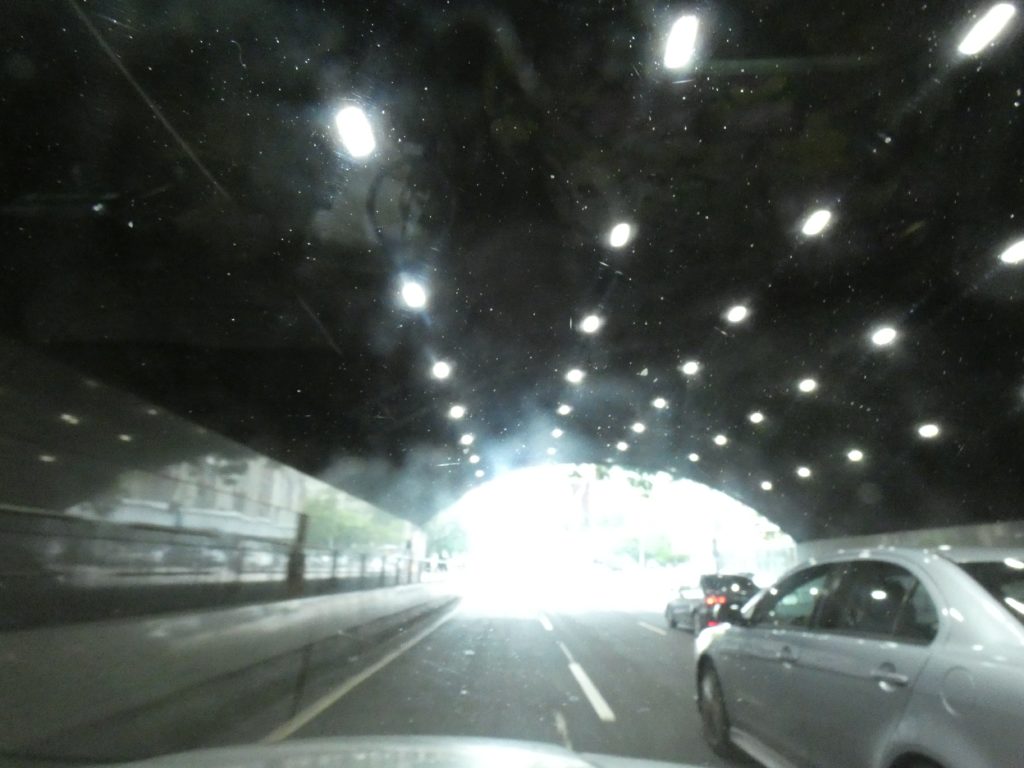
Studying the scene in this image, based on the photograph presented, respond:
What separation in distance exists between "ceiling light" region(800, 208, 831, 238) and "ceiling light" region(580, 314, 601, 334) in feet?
16.1

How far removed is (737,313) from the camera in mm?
15898

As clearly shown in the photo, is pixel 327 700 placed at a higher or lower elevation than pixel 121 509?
lower

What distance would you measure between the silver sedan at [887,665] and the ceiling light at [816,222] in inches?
223

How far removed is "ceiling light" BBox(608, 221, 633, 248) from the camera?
11242 mm

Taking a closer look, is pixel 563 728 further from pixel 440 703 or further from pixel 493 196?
pixel 493 196

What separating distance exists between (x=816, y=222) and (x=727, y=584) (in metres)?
14.8

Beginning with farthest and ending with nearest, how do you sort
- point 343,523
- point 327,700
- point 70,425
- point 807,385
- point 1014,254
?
point 343,523 → point 807,385 → point 1014,254 → point 70,425 → point 327,700

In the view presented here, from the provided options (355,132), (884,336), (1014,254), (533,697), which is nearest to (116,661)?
(533,697)

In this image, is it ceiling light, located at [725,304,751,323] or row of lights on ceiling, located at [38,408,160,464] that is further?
ceiling light, located at [725,304,751,323]

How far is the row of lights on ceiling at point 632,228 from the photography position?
7.28 metres

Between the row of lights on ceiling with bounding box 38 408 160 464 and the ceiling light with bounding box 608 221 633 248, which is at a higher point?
the ceiling light with bounding box 608 221 633 248

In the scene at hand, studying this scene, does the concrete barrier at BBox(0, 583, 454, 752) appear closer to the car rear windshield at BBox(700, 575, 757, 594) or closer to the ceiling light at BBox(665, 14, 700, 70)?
the ceiling light at BBox(665, 14, 700, 70)

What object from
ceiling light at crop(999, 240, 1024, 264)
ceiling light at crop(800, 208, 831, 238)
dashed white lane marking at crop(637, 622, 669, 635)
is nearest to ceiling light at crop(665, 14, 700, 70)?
ceiling light at crop(800, 208, 831, 238)

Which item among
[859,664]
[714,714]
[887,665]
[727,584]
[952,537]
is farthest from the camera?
[952,537]
